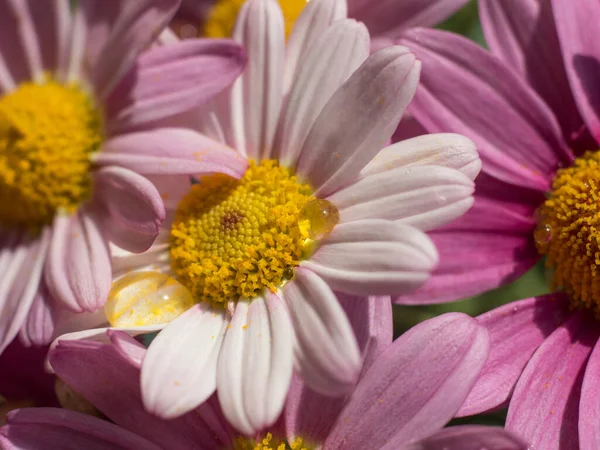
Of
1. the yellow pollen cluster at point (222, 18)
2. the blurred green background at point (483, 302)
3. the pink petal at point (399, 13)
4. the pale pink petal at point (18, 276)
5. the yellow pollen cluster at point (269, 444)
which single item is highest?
the pink petal at point (399, 13)

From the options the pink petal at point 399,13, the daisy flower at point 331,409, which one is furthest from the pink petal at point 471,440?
the pink petal at point 399,13

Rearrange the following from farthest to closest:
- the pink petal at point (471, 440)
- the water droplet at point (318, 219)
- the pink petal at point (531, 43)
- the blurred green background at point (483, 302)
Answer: the blurred green background at point (483, 302), the pink petal at point (531, 43), the water droplet at point (318, 219), the pink petal at point (471, 440)

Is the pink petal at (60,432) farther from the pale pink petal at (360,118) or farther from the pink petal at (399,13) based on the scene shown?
the pink petal at (399,13)

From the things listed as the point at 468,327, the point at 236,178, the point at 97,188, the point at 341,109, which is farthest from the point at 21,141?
the point at 468,327

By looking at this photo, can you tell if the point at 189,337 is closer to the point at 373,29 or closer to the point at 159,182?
the point at 159,182

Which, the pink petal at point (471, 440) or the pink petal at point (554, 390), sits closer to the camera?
the pink petal at point (471, 440)

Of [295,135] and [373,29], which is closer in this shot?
[295,135]

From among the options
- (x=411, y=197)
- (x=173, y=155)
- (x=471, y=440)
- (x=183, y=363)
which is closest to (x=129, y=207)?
(x=173, y=155)

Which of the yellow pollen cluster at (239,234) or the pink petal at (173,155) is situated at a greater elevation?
the pink petal at (173,155)
